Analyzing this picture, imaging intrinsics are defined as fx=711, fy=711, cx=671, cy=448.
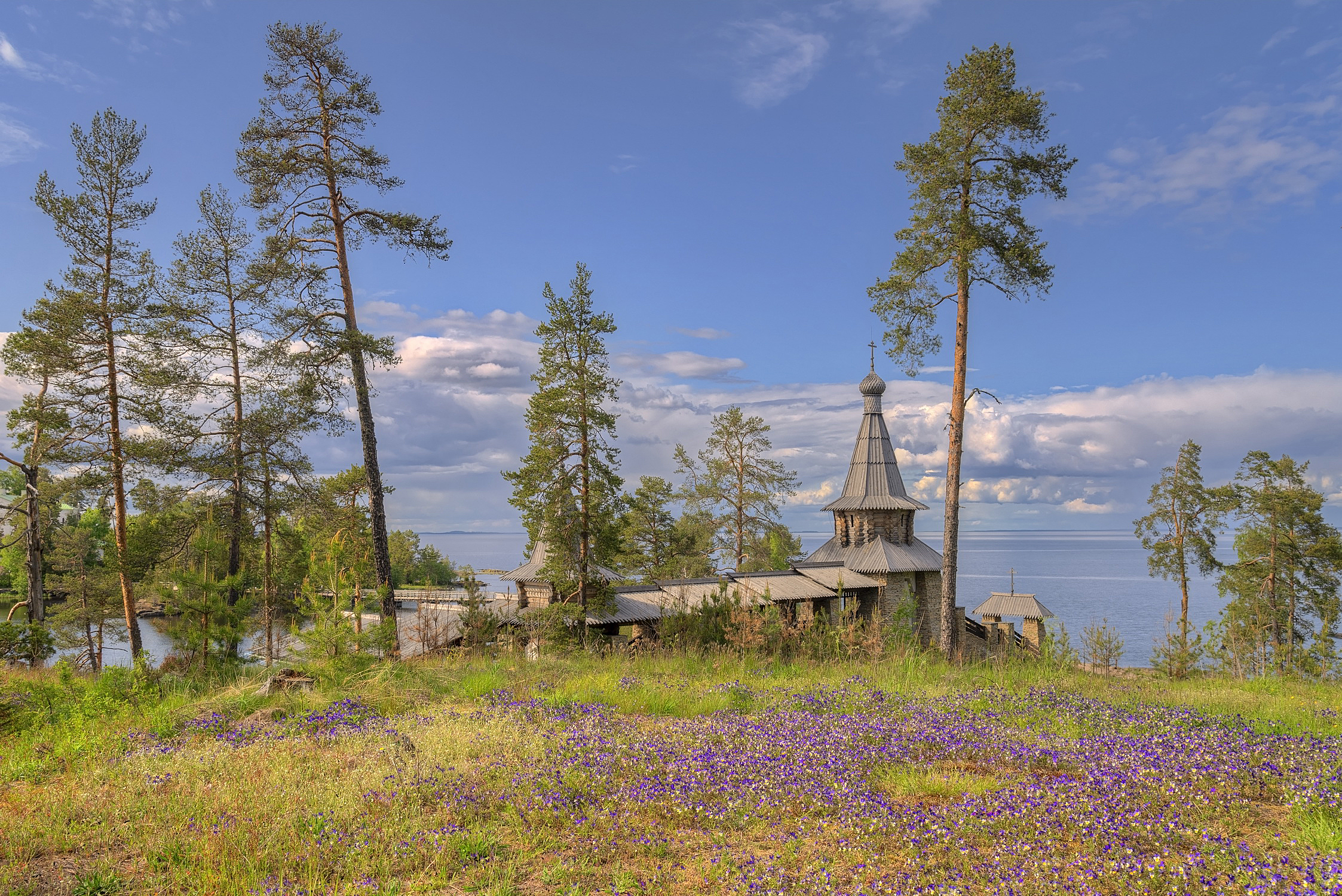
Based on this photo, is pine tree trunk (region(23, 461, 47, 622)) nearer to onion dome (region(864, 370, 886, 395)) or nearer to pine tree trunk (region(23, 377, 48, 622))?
pine tree trunk (region(23, 377, 48, 622))

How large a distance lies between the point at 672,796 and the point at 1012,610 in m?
30.1

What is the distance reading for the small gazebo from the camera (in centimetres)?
2870

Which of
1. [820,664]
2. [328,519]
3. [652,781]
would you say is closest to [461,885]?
[652,781]

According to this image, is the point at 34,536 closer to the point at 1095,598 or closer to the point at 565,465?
the point at 565,465

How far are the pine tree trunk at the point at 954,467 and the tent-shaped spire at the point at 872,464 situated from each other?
15608 mm

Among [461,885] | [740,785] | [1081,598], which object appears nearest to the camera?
[461,885]

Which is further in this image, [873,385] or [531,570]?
[873,385]

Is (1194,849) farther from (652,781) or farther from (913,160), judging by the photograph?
(913,160)

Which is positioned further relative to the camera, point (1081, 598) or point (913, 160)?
point (1081, 598)

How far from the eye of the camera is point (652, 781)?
16.7ft

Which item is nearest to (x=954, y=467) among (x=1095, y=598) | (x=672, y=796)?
(x=672, y=796)

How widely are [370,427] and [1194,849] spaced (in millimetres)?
14113

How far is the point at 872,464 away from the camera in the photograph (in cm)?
3150

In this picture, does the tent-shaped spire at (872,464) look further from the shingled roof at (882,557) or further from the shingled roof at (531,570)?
the shingled roof at (531,570)
